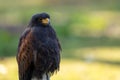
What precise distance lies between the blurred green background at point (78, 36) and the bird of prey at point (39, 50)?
10.2 feet

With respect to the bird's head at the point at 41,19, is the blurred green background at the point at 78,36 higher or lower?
lower

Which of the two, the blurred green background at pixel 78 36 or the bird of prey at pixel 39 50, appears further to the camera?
the blurred green background at pixel 78 36

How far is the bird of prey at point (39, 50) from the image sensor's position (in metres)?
8.85

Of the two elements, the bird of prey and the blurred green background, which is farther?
the blurred green background

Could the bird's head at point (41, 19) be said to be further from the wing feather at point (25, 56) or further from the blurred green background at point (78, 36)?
the blurred green background at point (78, 36)

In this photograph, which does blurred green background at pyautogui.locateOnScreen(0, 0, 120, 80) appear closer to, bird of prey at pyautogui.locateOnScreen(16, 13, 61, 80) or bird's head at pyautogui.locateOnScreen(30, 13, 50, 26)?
bird of prey at pyautogui.locateOnScreen(16, 13, 61, 80)

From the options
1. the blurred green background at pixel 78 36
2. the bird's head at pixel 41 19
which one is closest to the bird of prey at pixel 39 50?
the bird's head at pixel 41 19

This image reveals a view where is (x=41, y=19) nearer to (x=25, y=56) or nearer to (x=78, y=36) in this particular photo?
(x=25, y=56)

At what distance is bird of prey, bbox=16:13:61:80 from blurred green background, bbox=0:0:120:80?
311 centimetres

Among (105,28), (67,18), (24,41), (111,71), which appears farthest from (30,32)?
(67,18)

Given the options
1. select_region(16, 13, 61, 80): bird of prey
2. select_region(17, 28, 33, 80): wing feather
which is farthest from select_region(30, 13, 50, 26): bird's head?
select_region(17, 28, 33, 80): wing feather

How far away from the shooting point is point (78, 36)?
63.7ft

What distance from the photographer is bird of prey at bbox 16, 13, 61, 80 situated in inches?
348

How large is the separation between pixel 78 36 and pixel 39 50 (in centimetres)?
1061
